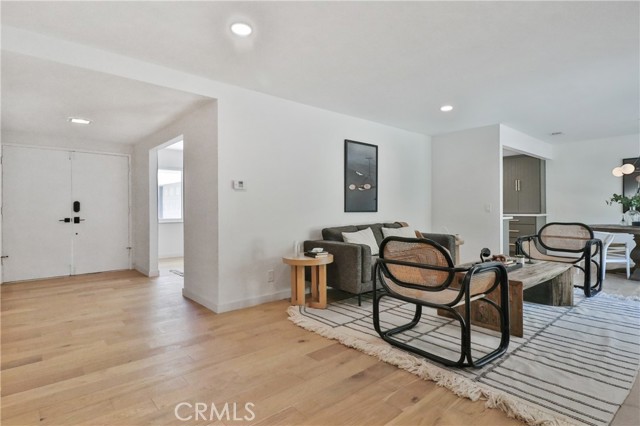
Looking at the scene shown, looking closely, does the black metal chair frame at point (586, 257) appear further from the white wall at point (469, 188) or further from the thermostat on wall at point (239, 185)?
the thermostat on wall at point (239, 185)

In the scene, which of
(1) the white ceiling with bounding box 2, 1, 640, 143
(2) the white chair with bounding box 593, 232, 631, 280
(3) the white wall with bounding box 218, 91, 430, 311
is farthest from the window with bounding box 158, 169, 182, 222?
(2) the white chair with bounding box 593, 232, 631, 280

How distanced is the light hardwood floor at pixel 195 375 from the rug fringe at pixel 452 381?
0.17ft

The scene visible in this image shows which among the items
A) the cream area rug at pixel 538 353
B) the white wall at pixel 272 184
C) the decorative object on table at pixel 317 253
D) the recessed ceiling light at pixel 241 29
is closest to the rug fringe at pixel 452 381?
the cream area rug at pixel 538 353

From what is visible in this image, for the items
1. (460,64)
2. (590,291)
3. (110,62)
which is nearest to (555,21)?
(460,64)

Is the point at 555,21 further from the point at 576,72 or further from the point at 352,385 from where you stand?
the point at 352,385

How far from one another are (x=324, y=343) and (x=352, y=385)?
643 mm

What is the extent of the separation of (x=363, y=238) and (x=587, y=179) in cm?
524

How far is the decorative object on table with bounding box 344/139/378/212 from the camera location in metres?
4.66

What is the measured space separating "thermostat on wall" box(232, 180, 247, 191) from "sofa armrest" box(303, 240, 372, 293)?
1151mm

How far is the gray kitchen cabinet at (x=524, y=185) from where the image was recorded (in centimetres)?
701

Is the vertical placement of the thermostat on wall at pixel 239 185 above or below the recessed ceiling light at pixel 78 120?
below

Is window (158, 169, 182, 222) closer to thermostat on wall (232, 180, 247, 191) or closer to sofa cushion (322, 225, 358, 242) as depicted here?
thermostat on wall (232, 180, 247, 191)

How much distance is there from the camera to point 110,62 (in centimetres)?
278

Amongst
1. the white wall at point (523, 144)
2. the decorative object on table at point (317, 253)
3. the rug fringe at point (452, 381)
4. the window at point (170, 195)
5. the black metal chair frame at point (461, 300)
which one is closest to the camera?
the rug fringe at point (452, 381)
